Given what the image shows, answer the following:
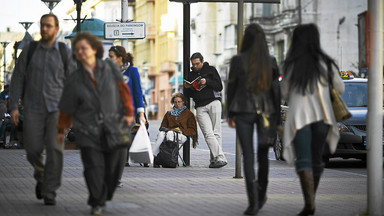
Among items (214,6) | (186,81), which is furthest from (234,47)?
(186,81)

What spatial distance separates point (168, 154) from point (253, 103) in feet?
22.8

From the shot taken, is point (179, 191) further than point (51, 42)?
Yes

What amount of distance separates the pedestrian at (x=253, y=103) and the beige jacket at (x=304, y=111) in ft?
0.50

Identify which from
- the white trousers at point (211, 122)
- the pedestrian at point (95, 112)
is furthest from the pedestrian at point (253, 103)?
the white trousers at point (211, 122)

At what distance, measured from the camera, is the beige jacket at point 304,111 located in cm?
863

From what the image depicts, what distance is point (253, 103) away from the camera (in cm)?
874

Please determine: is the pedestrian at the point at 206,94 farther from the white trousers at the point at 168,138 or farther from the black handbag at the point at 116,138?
the black handbag at the point at 116,138

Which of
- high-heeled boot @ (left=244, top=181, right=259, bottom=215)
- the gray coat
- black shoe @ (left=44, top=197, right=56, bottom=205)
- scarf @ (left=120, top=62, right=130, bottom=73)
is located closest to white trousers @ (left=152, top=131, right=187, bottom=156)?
scarf @ (left=120, top=62, right=130, bottom=73)

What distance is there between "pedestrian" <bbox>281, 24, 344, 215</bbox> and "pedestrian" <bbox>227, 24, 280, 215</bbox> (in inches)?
7.1

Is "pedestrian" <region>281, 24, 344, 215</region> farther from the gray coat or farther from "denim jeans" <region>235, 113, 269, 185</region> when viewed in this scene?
the gray coat

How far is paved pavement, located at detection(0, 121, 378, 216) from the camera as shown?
8977 mm

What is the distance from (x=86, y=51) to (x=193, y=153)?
41.6 feet

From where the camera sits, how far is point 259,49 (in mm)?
8727

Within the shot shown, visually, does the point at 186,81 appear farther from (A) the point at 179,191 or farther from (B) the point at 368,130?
(B) the point at 368,130
